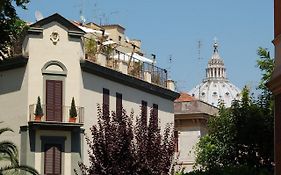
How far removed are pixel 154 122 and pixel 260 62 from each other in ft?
46.1

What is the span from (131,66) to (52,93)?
729cm

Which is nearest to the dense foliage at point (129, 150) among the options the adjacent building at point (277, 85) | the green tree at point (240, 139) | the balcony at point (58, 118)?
the adjacent building at point (277, 85)

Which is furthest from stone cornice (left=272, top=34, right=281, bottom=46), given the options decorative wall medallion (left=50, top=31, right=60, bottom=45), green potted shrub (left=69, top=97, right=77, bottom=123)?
decorative wall medallion (left=50, top=31, right=60, bottom=45)

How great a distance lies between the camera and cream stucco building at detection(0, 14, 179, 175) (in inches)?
1751

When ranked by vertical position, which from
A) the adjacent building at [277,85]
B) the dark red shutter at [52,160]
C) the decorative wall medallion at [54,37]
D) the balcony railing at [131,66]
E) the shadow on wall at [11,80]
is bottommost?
the dark red shutter at [52,160]

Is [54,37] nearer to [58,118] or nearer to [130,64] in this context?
Result: [58,118]

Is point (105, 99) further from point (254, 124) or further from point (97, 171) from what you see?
point (97, 171)

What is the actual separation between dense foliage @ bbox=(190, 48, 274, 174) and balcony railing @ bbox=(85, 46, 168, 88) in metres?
5.58

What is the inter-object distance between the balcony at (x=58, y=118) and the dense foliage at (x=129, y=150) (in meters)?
15.2

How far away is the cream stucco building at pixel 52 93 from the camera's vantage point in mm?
44469

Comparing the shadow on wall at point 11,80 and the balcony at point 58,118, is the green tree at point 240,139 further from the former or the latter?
the shadow on wall at point 11,80

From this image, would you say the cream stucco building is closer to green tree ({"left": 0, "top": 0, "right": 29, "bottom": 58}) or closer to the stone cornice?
green tree ({"left": 0, "top": 0, "right": 29, "bottom": 58})

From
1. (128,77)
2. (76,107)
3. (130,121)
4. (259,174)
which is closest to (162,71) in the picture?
(128,77)

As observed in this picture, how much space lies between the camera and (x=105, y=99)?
1845 inches
